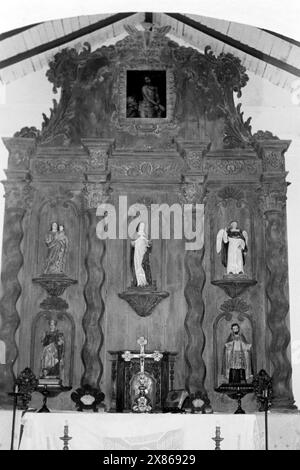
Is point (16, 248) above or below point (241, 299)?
above

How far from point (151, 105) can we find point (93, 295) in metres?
3.11

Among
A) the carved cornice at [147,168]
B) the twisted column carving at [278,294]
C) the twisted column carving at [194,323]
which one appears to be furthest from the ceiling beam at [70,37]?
the twisted column carving at [194,323]

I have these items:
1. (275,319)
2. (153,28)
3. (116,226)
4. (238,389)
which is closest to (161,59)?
(153,28)

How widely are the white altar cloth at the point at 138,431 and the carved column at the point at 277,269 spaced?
1501mm

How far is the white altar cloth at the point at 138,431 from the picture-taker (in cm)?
809

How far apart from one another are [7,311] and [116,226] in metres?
1.98

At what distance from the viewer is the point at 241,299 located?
10.3m

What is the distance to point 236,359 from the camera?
984 centimetres

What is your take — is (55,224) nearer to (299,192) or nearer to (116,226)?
(116,226)

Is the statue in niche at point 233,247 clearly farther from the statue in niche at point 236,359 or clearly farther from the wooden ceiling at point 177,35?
the wooden ceiling at point 177,35

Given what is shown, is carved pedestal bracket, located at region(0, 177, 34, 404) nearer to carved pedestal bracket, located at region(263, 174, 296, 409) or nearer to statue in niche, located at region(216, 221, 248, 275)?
statue in niche, located at region(216, 221, 248, 275)

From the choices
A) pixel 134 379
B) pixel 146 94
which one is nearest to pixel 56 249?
pixel 134 379

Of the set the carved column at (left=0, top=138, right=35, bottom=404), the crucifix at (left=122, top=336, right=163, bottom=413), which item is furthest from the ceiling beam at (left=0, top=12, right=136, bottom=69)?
the crucifix at (left=122, top=336, right=163, bottom=413)

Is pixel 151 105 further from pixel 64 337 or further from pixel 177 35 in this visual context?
pixel 64 337
